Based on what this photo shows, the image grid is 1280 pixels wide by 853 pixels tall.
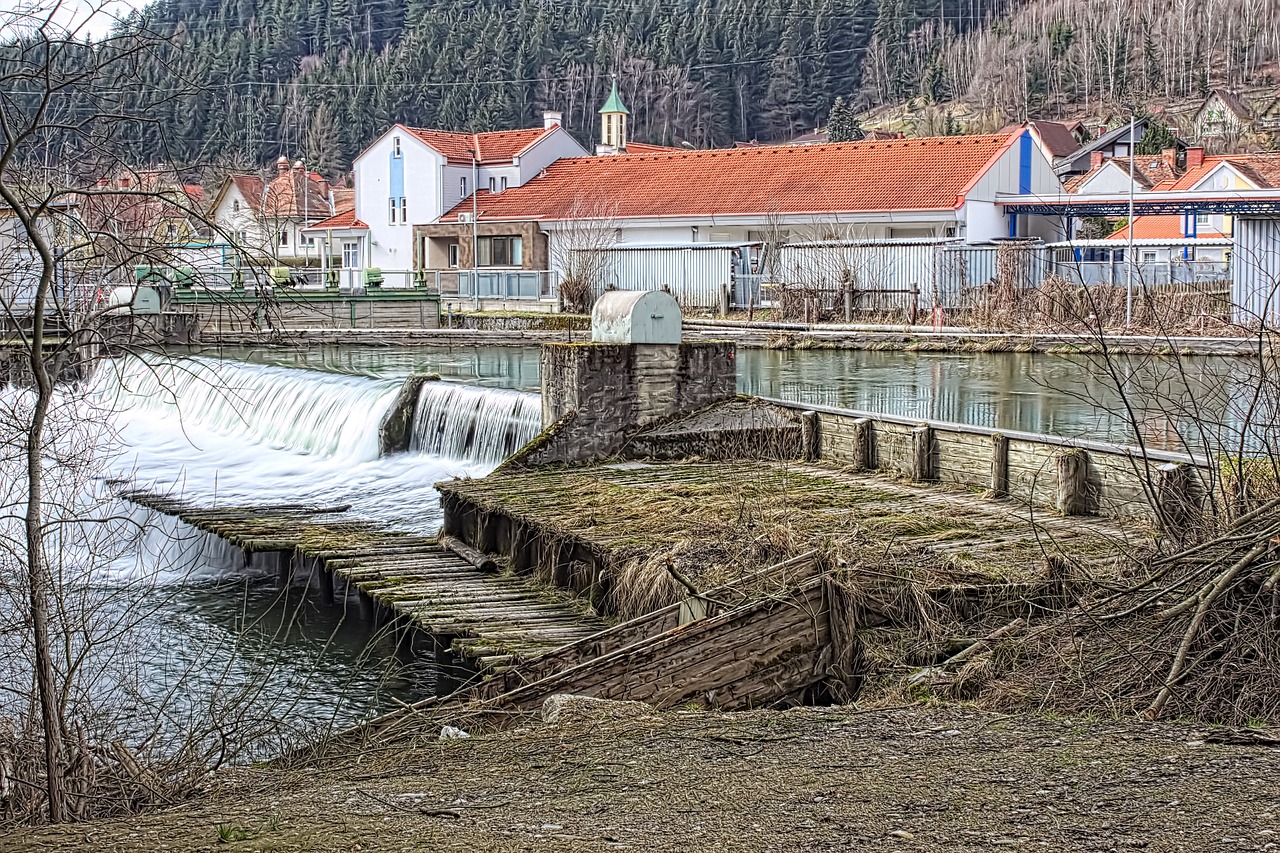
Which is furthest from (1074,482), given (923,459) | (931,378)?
(931,378)

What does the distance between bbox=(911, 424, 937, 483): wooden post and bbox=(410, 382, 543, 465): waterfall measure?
5.36 m

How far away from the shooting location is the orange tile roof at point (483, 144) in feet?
209

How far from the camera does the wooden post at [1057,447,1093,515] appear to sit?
13.7m

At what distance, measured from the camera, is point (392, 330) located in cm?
4506

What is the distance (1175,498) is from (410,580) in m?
7.34

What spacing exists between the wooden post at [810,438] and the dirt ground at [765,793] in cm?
933

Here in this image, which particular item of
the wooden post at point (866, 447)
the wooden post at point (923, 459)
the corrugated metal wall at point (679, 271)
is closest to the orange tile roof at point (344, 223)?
the corrugated metal wall at point (679, 271)

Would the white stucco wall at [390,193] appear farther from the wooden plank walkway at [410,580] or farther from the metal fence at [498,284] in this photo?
the wooden plank walkway at [410,580]

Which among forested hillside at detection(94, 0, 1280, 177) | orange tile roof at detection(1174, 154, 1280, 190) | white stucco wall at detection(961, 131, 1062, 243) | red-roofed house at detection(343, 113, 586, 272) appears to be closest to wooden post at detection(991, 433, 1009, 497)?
white stucco wall at detection(961, 131, 1062, 243)

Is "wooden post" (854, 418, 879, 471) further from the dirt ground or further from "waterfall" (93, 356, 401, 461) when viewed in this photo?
"waterfall" (93, 356, 401, 461)

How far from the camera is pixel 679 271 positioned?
49781 millimetres

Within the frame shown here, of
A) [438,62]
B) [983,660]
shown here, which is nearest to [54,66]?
[983,660]

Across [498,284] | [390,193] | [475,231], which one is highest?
[390,193]

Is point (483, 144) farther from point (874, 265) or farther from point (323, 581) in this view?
point (323, 581)
